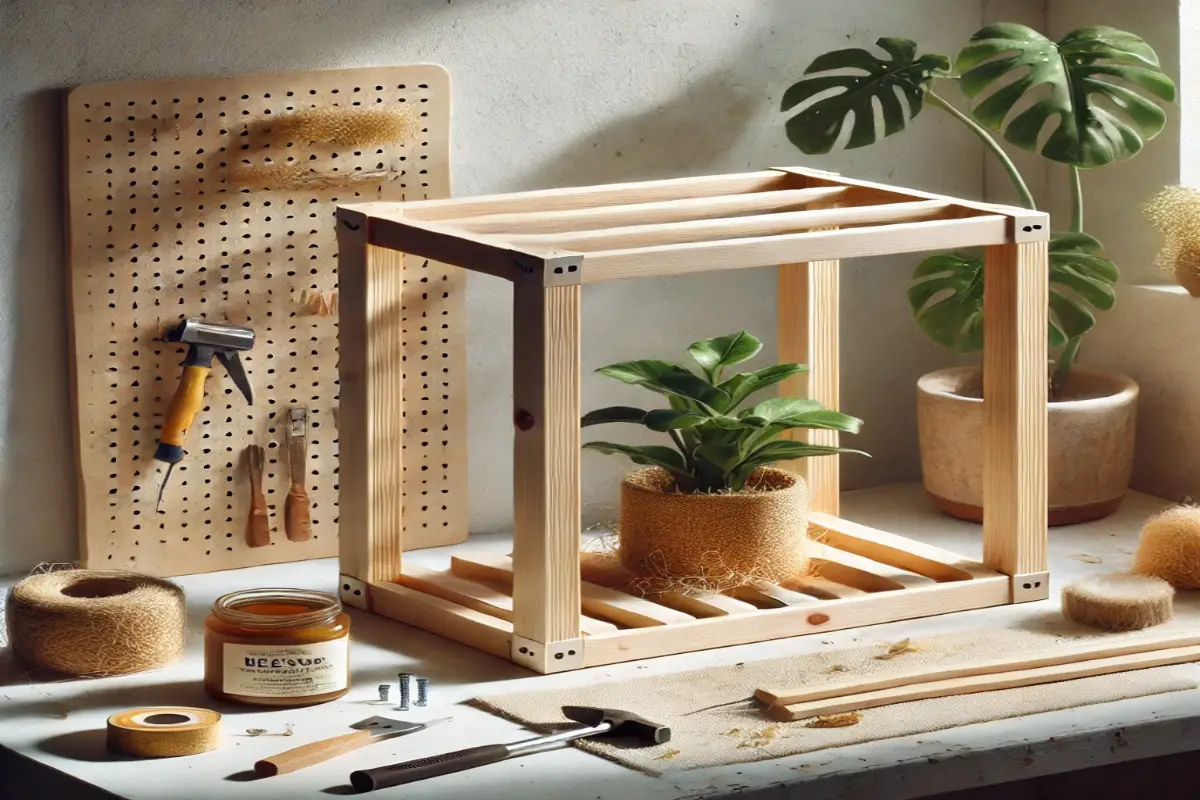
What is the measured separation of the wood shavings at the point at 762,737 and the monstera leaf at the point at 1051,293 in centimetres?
94

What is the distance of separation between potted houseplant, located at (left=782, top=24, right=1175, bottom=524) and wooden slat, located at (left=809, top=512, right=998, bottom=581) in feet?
0.73

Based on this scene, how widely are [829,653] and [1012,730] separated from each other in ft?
0.95

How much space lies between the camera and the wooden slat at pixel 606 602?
2.13 metres

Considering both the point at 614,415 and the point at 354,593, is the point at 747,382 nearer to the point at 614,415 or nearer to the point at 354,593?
the point at 614,415

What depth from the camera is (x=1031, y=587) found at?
229 cm

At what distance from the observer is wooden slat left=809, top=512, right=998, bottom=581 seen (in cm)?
231

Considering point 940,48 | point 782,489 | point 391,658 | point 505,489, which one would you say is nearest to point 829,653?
point 782,489

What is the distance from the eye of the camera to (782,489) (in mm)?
2271

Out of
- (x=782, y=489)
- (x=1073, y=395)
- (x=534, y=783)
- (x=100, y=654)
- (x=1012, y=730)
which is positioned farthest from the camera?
(x=1073, y=395)

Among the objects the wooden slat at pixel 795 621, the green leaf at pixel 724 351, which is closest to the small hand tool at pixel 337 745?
the wooden slat at pixel 795 621

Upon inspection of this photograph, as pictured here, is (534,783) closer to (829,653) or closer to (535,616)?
(535,616)

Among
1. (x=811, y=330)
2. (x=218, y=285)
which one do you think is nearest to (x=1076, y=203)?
(x=811, y=330)

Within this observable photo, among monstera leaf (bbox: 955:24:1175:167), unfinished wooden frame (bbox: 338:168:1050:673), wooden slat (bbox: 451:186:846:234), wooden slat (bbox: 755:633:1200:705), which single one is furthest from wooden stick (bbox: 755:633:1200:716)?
monstera leaf (bbox: 955:24:1175:167)

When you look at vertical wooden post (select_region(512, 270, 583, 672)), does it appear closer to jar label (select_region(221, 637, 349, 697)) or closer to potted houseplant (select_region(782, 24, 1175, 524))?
jar label (select_region(221, 637, 349, 697))
